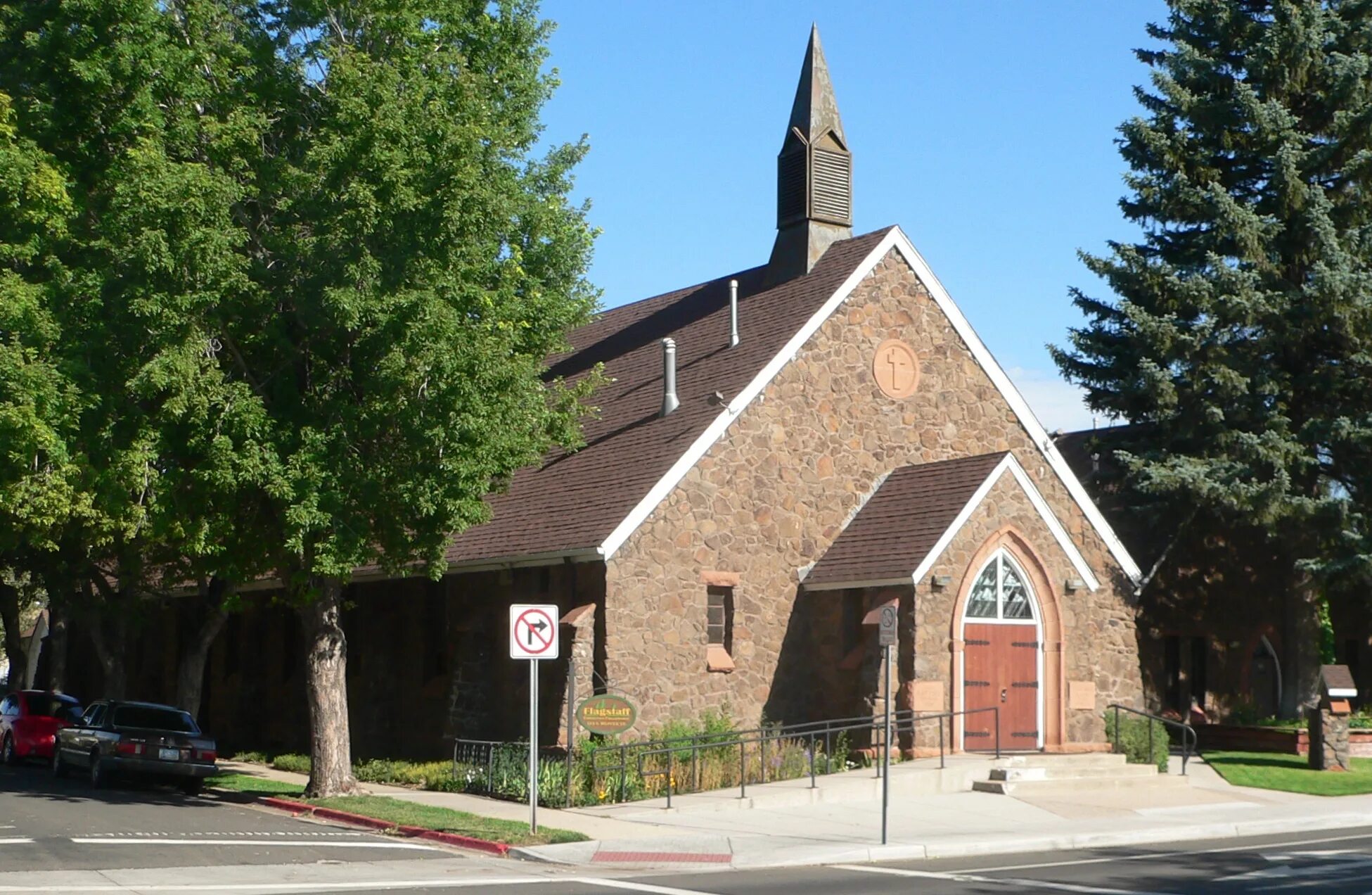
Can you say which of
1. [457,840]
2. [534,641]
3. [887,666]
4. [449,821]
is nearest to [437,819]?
[449,821]

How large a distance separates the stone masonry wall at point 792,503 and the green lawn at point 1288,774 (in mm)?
2436

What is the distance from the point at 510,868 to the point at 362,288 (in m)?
8.22

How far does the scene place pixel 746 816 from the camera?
20422 mm

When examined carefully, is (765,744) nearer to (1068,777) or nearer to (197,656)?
(1068,777)

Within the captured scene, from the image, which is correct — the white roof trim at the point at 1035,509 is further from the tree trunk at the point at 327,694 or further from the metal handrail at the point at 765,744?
the tree trunk at the point at 327,694

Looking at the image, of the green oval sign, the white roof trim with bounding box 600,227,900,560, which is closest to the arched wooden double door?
the white roof trim with bounding box 600,227,900,560

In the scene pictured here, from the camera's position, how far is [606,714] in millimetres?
22234

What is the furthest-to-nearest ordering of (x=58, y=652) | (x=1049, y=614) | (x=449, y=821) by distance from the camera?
(x=58, y=652) < (x=1049, y=614) < (x=449, y=821)

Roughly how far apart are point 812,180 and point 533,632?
13993mm

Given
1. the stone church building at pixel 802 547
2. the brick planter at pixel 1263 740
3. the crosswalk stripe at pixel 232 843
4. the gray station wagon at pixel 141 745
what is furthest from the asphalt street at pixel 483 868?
the brick planter at pixel 1263 740

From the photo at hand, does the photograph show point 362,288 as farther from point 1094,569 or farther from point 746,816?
point 1094,569

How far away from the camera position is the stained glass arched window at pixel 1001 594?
25094 mm

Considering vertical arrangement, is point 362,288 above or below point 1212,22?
below

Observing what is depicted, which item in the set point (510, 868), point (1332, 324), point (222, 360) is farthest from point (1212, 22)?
point (510, 868)
